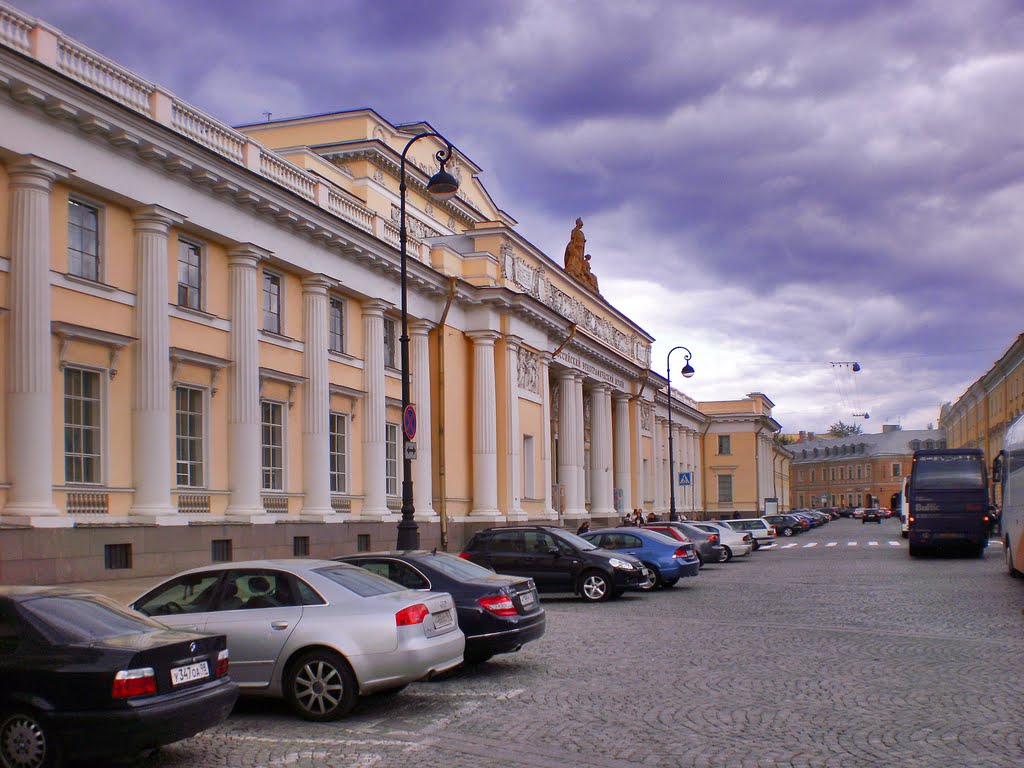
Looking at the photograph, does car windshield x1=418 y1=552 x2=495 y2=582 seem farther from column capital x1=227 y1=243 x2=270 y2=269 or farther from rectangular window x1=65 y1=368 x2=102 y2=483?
column capital x1=227 y1=243 x2=270 y2=269

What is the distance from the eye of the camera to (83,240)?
70.7 ft

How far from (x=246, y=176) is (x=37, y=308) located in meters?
7.48

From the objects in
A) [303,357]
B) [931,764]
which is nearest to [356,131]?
[303,357]

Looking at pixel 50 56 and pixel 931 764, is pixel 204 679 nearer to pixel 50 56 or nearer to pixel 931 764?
pixel 931 764

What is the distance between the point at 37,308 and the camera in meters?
19.4

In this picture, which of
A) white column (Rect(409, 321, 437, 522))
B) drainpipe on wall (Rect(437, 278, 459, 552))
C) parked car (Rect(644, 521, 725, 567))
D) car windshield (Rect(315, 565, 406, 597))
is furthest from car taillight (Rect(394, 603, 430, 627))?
drainpipe on wall (Rect(437, 278, 459, 552))

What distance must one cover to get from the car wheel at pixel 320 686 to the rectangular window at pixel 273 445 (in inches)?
724

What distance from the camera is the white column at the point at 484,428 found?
39.0 metres

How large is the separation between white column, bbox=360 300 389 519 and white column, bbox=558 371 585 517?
1570cm

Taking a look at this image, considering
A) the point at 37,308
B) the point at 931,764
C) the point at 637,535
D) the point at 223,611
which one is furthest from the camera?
the point at 637,535

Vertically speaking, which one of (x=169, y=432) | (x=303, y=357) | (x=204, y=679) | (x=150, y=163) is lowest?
(x=204, y=679)

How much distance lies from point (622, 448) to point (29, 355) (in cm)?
4342

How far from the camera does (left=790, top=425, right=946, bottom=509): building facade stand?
166 meters

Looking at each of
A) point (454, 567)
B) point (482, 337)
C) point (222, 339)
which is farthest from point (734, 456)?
point (454, 567)
